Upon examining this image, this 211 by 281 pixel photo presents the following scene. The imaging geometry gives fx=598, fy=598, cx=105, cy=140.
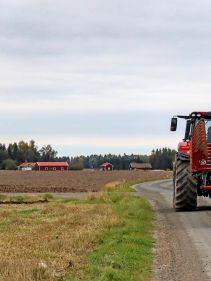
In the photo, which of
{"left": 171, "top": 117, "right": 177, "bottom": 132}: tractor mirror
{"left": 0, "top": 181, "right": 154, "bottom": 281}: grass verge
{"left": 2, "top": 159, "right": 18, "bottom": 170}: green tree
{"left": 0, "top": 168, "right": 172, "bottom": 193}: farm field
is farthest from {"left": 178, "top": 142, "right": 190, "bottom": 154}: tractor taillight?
{"left": 2, "top": 159, "right": 18, "bottom": 170}: green tree

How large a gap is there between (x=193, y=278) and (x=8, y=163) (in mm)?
184838

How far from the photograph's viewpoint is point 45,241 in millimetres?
14211

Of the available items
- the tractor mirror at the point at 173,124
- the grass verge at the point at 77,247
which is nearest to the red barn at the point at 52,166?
the tractor mirror at the point at 173,124

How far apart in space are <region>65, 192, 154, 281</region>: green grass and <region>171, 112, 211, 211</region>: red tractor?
363 cm

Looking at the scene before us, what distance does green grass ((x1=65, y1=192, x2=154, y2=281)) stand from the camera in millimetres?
9891

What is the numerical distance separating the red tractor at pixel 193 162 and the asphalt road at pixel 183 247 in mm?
962

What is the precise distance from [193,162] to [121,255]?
10123 millimetres

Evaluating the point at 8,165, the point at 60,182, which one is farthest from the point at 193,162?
the point at 8,165

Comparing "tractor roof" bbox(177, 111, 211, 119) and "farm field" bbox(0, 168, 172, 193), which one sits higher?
"tractor roof" bbox(177, 111, 211, 119)

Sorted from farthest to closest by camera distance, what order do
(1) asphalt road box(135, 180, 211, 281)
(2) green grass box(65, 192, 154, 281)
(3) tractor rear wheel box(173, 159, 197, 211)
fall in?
(3) tractor rear wheel box(173, 159, 197, 211)
(1) asphalt road box(135, 180, 211, 281)
(2) green grass box(65, 192, 154, 281)

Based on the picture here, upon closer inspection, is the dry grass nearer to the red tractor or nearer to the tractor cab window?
the red tractor

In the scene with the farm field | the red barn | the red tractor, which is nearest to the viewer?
the red tractor

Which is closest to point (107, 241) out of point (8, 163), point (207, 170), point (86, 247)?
point (86, 247)

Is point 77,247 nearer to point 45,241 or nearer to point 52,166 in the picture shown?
point 45,241
